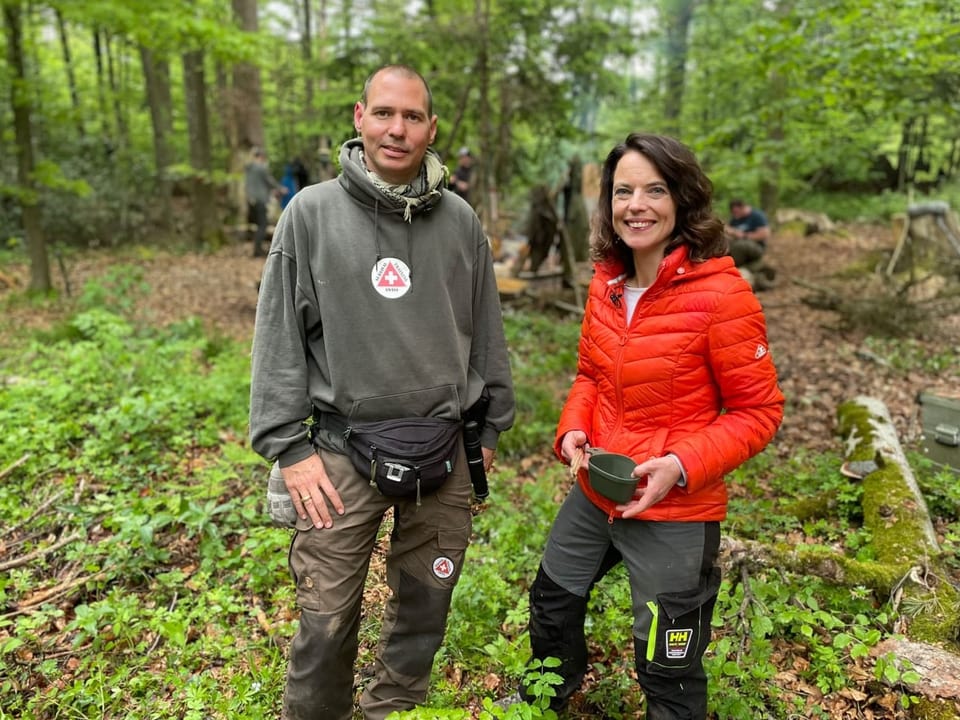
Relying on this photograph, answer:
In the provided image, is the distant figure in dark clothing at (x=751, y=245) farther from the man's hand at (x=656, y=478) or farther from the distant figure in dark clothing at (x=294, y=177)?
the man's hand at (x=656, y=478)

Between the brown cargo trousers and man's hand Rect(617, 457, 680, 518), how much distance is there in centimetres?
66

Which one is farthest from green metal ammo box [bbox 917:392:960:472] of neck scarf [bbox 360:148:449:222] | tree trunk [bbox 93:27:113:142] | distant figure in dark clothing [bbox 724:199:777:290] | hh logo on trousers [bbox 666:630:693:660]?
tree trunk [bbox 93:27:113:142]

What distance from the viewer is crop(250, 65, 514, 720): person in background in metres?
1.99

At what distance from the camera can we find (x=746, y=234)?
11.1 m

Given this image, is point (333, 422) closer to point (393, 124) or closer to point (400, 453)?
point (400, 453)

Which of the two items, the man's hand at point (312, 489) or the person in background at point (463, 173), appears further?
the person in background at point (463, 173)

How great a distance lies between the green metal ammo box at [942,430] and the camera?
3.96m

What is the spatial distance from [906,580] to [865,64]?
190 inches

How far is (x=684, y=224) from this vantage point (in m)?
2.09

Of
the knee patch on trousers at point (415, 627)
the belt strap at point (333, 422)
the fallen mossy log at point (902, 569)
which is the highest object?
the belt strap at point (333, 422)

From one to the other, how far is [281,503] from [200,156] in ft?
44.5

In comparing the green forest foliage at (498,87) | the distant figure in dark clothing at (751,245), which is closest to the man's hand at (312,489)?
the green forest foliage at (498,87)

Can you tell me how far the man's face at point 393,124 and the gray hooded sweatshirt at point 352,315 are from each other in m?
0.08

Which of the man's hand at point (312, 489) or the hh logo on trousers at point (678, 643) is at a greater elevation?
the man's hand at point (312, 489)
